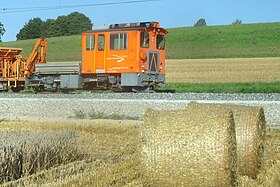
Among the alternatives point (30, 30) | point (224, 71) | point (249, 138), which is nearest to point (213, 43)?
point (224, 71)

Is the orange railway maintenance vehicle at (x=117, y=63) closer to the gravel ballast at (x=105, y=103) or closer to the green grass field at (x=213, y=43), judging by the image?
the gravel ballast at (x=105, y=103)

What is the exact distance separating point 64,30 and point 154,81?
66.3 meters

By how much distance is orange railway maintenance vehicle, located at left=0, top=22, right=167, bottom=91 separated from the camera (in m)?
21.2

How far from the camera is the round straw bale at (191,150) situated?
5.94 m

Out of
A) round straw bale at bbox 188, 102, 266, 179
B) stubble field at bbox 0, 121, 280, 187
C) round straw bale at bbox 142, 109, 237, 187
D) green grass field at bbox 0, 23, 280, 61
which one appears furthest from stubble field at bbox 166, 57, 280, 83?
round straw bale at bbox 142, 109, 237, 187

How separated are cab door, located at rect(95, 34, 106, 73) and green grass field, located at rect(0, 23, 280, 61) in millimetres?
26373

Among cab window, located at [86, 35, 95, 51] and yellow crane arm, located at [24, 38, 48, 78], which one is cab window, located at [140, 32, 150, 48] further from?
yellow crane arm, located at [24, 38, 48, 78]

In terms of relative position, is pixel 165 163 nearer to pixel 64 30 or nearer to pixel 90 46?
pixel 90 46

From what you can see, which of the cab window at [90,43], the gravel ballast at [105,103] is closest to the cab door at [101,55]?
the cab window at [90,43]

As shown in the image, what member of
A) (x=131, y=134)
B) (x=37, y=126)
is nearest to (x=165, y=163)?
(x=131, y=134)

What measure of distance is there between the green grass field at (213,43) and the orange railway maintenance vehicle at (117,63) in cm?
2557

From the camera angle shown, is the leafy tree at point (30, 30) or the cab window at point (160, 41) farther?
the leafy tree at point (30, 30)

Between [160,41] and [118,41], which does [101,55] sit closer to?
[118,41]

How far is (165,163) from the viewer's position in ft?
20.0
